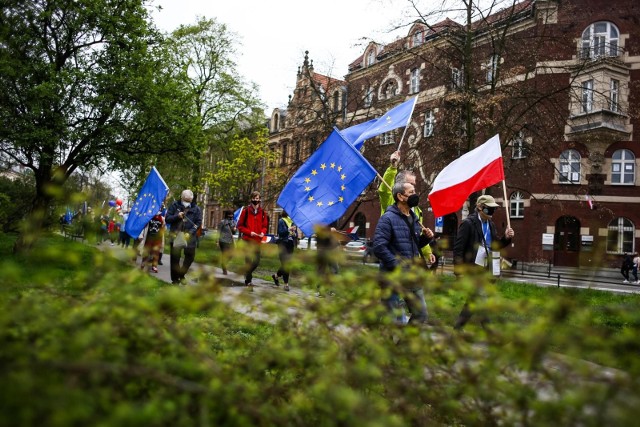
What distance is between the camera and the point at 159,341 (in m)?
2.05

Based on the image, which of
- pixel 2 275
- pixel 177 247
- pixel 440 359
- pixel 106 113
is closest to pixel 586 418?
pixel 440 359

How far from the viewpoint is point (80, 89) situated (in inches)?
582

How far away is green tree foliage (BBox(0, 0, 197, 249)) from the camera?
14.0 meters

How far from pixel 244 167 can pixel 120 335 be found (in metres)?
34.7

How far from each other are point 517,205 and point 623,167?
6.52 m

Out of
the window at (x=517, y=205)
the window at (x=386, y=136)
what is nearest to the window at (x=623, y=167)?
the window at (x=517, y=205)

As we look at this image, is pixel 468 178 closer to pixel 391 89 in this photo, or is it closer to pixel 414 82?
pixel 391 89

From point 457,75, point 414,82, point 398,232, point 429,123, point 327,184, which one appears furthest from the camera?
point 414,82

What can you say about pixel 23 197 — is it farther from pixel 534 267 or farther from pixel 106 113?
pixel 534 267

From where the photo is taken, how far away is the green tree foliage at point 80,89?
13961 mm

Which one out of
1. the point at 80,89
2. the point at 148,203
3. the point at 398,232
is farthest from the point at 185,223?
the point at 80,89

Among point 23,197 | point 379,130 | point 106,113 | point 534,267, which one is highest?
point 106,113

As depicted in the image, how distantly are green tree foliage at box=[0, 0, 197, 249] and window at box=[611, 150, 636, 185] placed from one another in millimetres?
26762

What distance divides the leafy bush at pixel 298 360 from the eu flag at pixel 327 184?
4.59 metres
